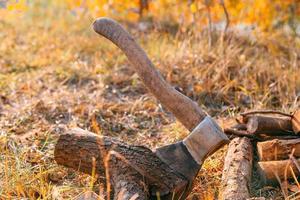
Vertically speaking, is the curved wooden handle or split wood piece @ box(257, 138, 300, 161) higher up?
the curved wooden handle

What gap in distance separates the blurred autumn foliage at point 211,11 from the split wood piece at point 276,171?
159 inches

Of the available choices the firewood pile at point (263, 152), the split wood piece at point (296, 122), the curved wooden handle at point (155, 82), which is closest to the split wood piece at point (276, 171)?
the firewood pile at point (263, 152)

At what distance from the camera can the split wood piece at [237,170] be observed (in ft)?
7.95

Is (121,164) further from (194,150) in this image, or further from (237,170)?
(237,170)

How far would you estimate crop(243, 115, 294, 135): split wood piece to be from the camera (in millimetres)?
3068

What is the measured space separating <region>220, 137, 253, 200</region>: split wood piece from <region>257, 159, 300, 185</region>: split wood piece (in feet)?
0.28

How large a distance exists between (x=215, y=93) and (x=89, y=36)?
2610 mm

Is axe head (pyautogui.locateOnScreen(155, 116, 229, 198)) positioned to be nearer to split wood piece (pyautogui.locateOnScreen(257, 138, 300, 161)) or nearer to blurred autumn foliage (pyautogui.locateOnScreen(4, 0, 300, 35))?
split wood piece (pyautogui.locateOnScreen(257, 138, 300, 161))

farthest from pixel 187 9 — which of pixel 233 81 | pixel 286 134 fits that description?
pixel 286 134

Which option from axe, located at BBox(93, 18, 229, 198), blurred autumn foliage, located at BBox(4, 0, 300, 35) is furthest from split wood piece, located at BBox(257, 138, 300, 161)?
blurred autumn foliage, located at BBox(4, 0, 300, 35)

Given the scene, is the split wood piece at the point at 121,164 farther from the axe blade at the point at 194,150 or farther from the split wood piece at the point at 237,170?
the split wood piece at the point at 237,170

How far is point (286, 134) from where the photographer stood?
312 cm

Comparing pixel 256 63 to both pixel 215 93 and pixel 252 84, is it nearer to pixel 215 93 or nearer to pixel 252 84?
pixel 252 84

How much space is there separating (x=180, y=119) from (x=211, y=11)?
4310 mm
